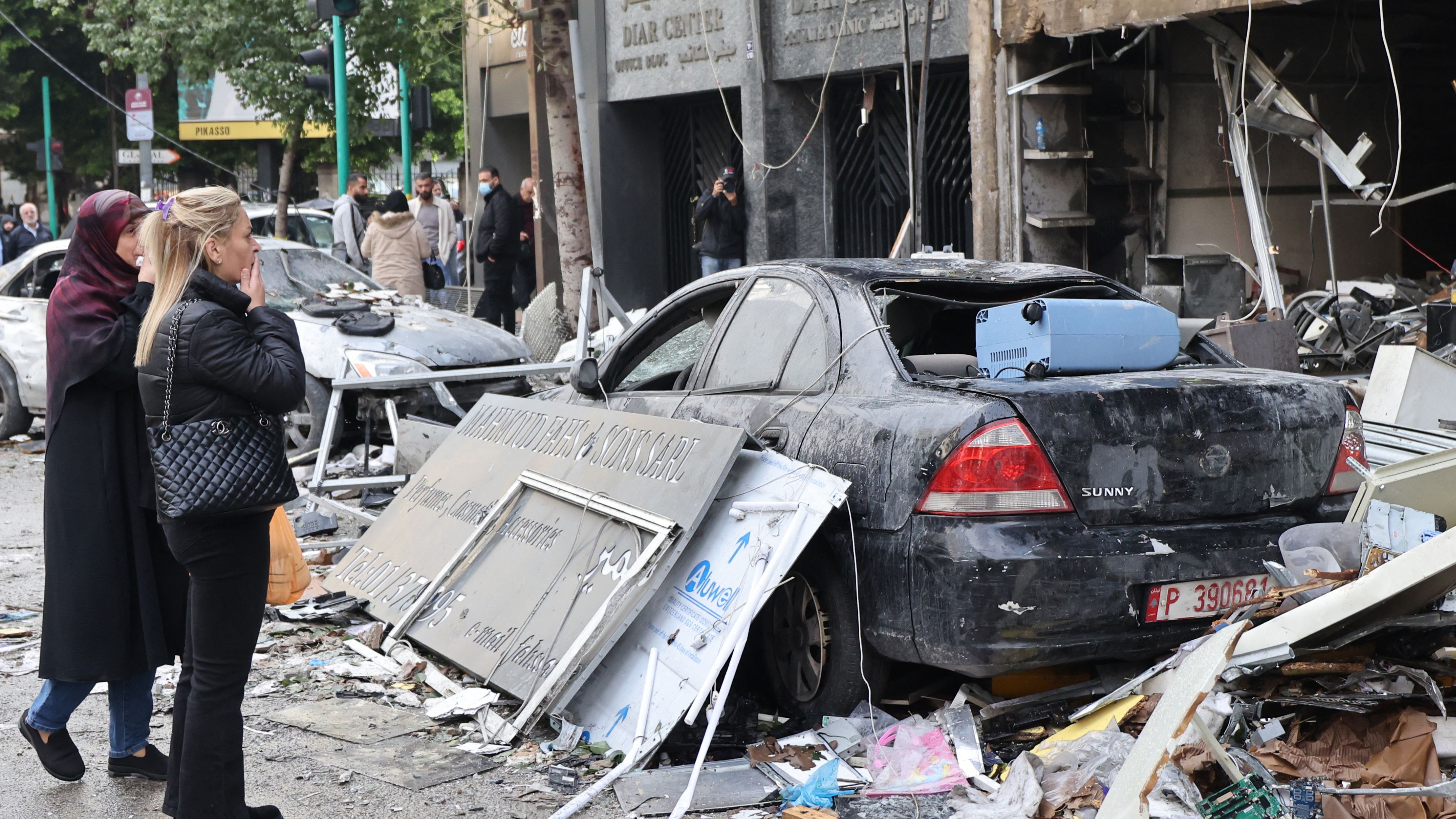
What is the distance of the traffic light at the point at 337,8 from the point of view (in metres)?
14.6

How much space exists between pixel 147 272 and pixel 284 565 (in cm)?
93

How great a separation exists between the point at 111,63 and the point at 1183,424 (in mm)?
36404

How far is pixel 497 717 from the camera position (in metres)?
4.69

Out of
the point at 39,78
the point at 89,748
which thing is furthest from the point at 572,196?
the point at 39,78

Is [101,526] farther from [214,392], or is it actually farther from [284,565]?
[214,392]

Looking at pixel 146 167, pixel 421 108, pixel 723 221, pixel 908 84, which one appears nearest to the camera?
pixel 908 84

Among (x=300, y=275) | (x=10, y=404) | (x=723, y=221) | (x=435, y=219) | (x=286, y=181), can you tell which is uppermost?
(x=286, y=181)

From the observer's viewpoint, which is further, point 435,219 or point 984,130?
point 435,219

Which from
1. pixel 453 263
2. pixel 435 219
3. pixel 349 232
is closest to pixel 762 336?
pixel 349 232

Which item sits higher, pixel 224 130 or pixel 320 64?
pixel 224 130

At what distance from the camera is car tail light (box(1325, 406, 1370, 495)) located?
446cm

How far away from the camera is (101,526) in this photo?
4.16 metres

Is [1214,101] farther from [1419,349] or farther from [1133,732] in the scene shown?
[1133,732]

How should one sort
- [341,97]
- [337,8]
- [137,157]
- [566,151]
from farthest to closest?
[137,157] < [341,97] < [337,8] < [566,151]
